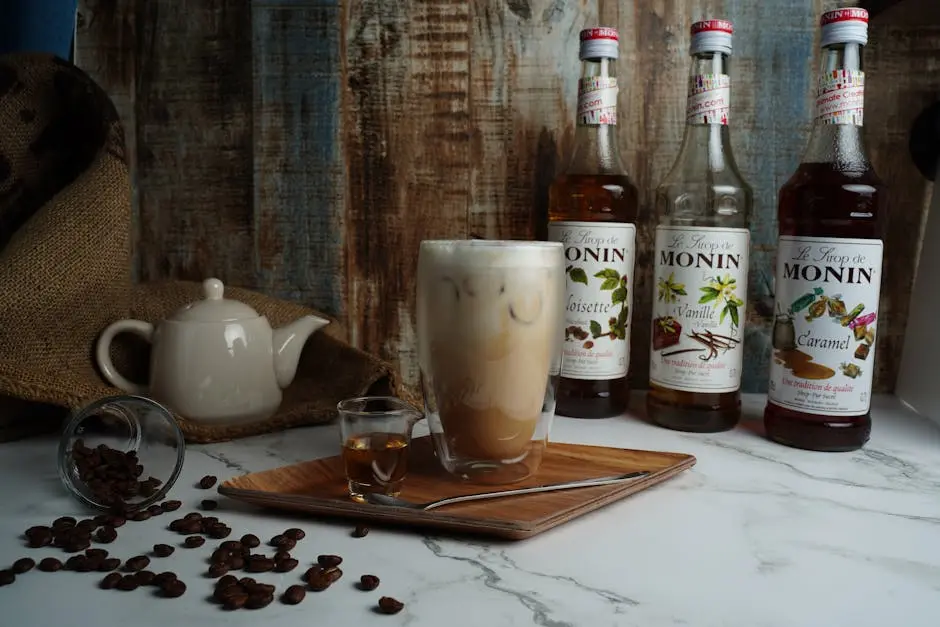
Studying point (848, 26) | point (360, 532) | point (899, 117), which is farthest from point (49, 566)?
point (899, 117)

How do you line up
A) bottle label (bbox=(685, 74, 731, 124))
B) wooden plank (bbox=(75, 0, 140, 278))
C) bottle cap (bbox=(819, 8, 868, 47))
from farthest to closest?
wooden plank (bbox=(75, 0, 140, 278)) < bottle label (bbox=(685, 74, 731, 124)) < bottle cap (bbox=(819, 8, 868, 47))

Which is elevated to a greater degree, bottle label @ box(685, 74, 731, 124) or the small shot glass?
bottle label @ box(685, 74, 731, 124)

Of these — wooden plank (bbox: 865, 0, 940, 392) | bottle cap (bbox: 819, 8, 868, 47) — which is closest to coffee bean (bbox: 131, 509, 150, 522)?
bottle cap (bbox: 819, 8, 868, 47)

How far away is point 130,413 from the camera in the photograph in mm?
851

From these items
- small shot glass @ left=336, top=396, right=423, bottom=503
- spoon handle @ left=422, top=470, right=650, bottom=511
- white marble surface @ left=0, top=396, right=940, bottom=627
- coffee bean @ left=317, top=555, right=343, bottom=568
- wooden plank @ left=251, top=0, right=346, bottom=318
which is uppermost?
wooden plank @ left=251, top=0, right=346, bottom=318

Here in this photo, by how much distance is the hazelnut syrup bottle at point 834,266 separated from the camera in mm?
959

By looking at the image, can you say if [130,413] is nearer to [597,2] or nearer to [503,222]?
[503,222]

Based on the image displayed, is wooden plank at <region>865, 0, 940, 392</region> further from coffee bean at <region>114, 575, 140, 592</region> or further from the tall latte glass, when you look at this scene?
coffee bean at <region>114, 575, 140, 592</region>

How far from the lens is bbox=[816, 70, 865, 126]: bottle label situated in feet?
3.17

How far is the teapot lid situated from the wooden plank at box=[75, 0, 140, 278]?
40 centimetres

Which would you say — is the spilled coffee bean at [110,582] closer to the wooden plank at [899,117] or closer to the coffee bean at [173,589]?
the coffee bean at [173,589]

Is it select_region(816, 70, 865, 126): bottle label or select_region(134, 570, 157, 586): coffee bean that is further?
select_region(816, 70, 865, 126): bottle label

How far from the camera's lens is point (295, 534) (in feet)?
2.22

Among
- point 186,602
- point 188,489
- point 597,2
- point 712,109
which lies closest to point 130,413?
point 188,489
